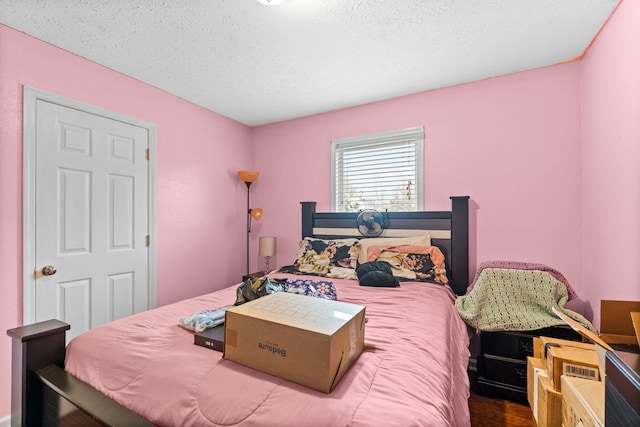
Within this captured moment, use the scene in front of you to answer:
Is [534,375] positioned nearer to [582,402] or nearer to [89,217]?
[582,402]

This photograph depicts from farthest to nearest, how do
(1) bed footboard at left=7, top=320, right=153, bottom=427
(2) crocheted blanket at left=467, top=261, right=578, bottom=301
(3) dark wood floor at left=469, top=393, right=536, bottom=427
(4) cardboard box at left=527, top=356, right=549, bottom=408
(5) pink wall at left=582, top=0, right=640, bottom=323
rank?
(2) crocheted blanket at left=467, top=261, right=578, bottom=301 < (3) dark wood floor at left=469, top=393, right=536, bottom=427 < (4) cardboard box at left=527, top=356, right=549, bottom=408 < (5) pink wall at left=582, top=0, right=640, bottom=323 < (1) bed footboard at left=7, top=320, right=153, bottom=427

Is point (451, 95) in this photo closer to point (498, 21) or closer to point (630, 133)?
point (498, 21)

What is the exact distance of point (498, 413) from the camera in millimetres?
1869

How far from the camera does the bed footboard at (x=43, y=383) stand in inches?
41.3

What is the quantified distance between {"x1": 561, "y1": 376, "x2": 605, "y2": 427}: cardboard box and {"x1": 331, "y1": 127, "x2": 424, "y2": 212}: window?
1709mm

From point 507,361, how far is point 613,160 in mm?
1430

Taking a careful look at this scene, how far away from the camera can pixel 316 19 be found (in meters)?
1.74

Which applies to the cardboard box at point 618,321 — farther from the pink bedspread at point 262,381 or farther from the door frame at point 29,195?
the door frame at point 29,195

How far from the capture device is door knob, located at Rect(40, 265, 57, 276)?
1.94 metres

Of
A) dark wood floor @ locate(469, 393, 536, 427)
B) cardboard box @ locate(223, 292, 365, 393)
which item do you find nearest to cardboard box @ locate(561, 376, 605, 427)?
dark wood floor @ locate(469, 393, 536, 427)

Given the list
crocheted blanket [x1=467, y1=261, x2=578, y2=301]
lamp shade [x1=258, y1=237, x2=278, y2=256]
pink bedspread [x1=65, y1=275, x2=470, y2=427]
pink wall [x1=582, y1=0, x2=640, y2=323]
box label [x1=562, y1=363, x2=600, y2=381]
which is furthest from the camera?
lamp shade [x1=258, y1=237, x2=278, y2=256]

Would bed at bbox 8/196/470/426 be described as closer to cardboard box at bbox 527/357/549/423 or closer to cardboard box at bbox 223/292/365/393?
cardboard box at bbox 223/292/365/393

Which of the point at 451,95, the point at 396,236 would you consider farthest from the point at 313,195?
the point at 451,95

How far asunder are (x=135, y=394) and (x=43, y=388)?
0.55 m
